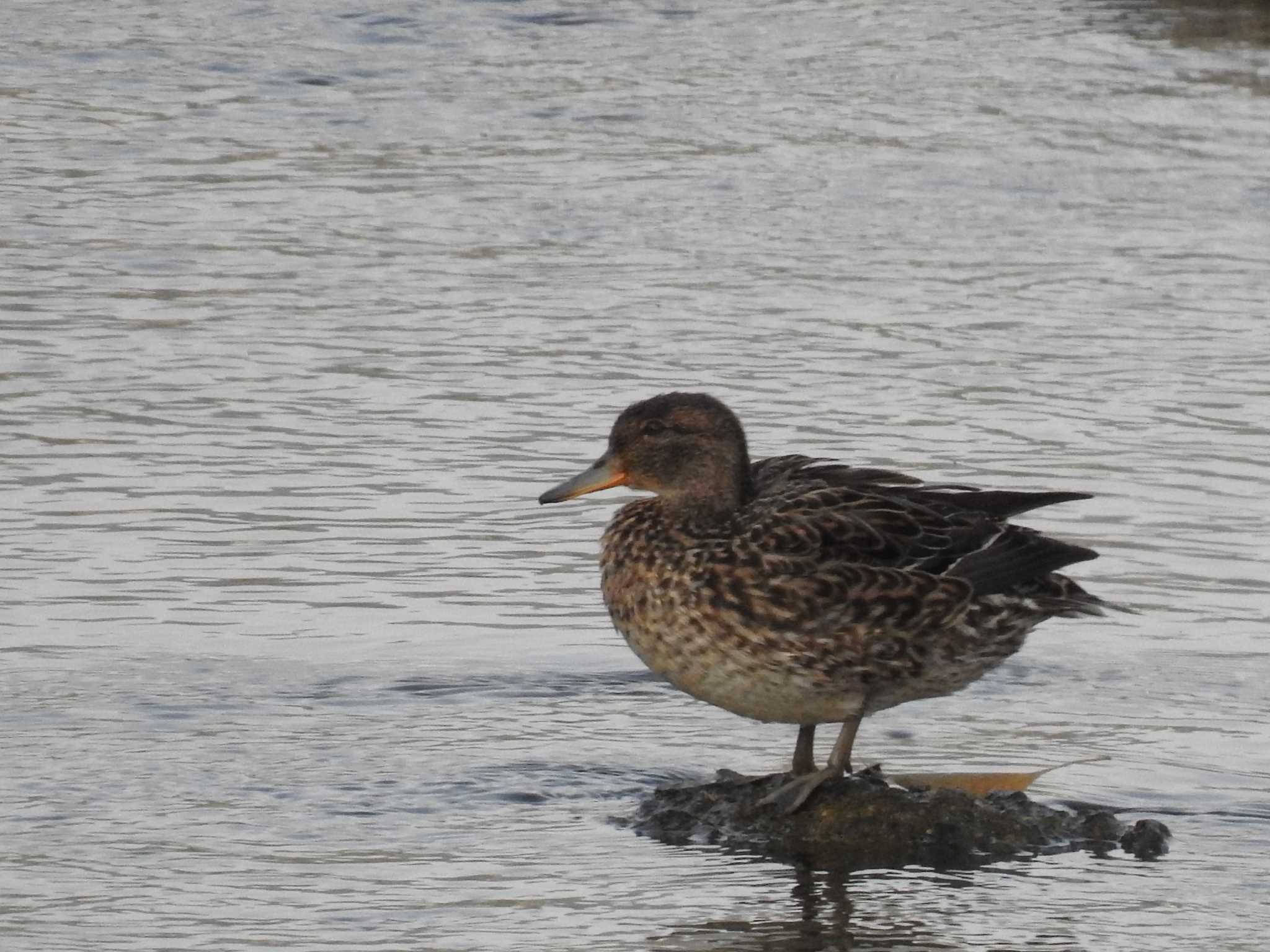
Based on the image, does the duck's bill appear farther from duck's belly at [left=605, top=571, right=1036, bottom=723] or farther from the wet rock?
the wet rock

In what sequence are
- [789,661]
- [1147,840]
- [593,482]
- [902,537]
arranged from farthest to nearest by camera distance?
[593,482]
[902,537]
[789,661]
[1147,840]

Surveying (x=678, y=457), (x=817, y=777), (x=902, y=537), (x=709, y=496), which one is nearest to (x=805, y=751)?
(x=817, y=777)

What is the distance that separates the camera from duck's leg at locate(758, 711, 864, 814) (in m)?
5.30

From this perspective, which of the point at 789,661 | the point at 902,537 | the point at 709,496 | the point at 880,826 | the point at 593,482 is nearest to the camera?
the point at 880,826

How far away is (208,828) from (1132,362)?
5.02m

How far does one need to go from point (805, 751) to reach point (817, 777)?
0.31 meters

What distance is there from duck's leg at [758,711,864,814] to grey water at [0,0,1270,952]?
0.24 meters

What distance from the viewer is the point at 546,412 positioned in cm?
845

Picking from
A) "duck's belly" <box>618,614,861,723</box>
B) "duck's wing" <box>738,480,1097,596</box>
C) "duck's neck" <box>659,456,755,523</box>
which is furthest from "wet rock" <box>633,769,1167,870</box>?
"duck's neck" <box>659,456,755,523</box>

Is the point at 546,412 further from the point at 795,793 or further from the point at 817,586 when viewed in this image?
the point at 795,793

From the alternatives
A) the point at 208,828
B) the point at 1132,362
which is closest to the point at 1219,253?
the point at 1132,362

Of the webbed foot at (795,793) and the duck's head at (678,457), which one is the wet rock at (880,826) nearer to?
the webbed foot at (795,793)

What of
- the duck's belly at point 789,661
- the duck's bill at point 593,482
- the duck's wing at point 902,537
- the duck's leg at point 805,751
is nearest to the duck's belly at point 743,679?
the duck's belly at point 789,661

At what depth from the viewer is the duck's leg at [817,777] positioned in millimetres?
5301
